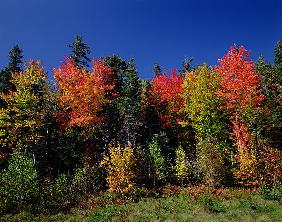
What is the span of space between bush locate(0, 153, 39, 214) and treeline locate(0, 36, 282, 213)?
1.95ft

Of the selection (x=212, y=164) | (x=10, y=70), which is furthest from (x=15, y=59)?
(x=212, y=164)

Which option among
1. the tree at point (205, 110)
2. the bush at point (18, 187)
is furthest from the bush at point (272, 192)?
the bush at point (18, 187)

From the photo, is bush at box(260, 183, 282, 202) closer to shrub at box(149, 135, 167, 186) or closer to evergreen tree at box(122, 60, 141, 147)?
shrub at box(149, 135, 167, 186)

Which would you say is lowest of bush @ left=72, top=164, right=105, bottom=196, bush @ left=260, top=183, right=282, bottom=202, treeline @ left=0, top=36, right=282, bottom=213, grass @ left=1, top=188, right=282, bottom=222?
grass @ left=1, top=188, right=282, bottom=222

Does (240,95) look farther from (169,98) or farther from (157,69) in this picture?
(157,69)

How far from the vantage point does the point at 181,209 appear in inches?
1496

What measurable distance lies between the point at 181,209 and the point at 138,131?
19.5 meters

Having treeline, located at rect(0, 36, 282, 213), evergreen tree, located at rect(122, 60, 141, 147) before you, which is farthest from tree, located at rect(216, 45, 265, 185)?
evergreen tree, located at rect(122, 60, 141, 147)

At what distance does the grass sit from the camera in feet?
116

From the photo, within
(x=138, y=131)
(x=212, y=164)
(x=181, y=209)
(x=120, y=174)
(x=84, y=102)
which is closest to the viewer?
(x=181, y=209)

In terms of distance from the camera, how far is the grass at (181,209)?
116 ft

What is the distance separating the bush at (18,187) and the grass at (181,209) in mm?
1950

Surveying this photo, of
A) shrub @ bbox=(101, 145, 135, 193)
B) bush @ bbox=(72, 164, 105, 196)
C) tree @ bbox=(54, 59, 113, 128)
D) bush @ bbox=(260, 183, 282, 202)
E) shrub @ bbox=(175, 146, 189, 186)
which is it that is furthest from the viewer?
tree @ bbox=(54, 59, 113, 128)

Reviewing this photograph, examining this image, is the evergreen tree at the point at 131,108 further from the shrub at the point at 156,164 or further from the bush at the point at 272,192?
the bush at the point at 272,192
